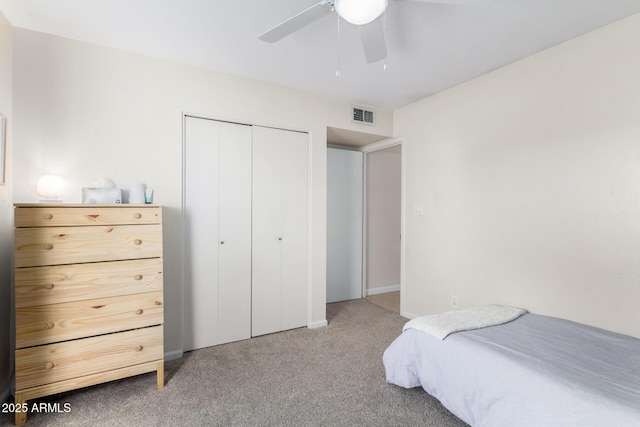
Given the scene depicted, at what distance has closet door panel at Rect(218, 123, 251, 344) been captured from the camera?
2736 millimetres

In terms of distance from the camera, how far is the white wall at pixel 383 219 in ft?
14.8

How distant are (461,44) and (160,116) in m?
2.41

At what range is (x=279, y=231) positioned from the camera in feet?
9.93

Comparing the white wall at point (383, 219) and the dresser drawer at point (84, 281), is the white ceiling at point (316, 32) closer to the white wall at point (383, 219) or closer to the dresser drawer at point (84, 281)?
the dresser drawer at point (84, 281)

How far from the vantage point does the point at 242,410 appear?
1827mm

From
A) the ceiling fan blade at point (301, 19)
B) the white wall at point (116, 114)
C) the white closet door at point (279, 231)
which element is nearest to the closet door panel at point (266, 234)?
the white closet door at point (279, 231)

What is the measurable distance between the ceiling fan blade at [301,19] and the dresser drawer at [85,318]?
1.83 meters

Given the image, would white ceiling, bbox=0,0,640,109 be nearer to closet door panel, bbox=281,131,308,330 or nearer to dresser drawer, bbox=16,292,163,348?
closet door panel, bbox=281,131,308,330

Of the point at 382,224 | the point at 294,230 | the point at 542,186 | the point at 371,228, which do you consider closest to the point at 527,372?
the point at 542,186

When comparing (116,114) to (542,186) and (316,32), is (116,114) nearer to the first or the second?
(316,32)

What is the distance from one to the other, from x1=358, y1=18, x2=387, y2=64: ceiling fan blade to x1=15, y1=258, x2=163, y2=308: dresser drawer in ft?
6.39

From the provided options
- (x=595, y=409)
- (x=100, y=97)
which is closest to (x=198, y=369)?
(x=100, y=97)

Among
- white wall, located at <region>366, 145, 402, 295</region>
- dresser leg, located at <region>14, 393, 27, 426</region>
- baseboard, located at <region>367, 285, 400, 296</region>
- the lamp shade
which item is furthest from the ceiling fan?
baseboard, located at <region>367, 285, 400, 296</region>

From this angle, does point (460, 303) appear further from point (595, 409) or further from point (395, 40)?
point (395, 40)
